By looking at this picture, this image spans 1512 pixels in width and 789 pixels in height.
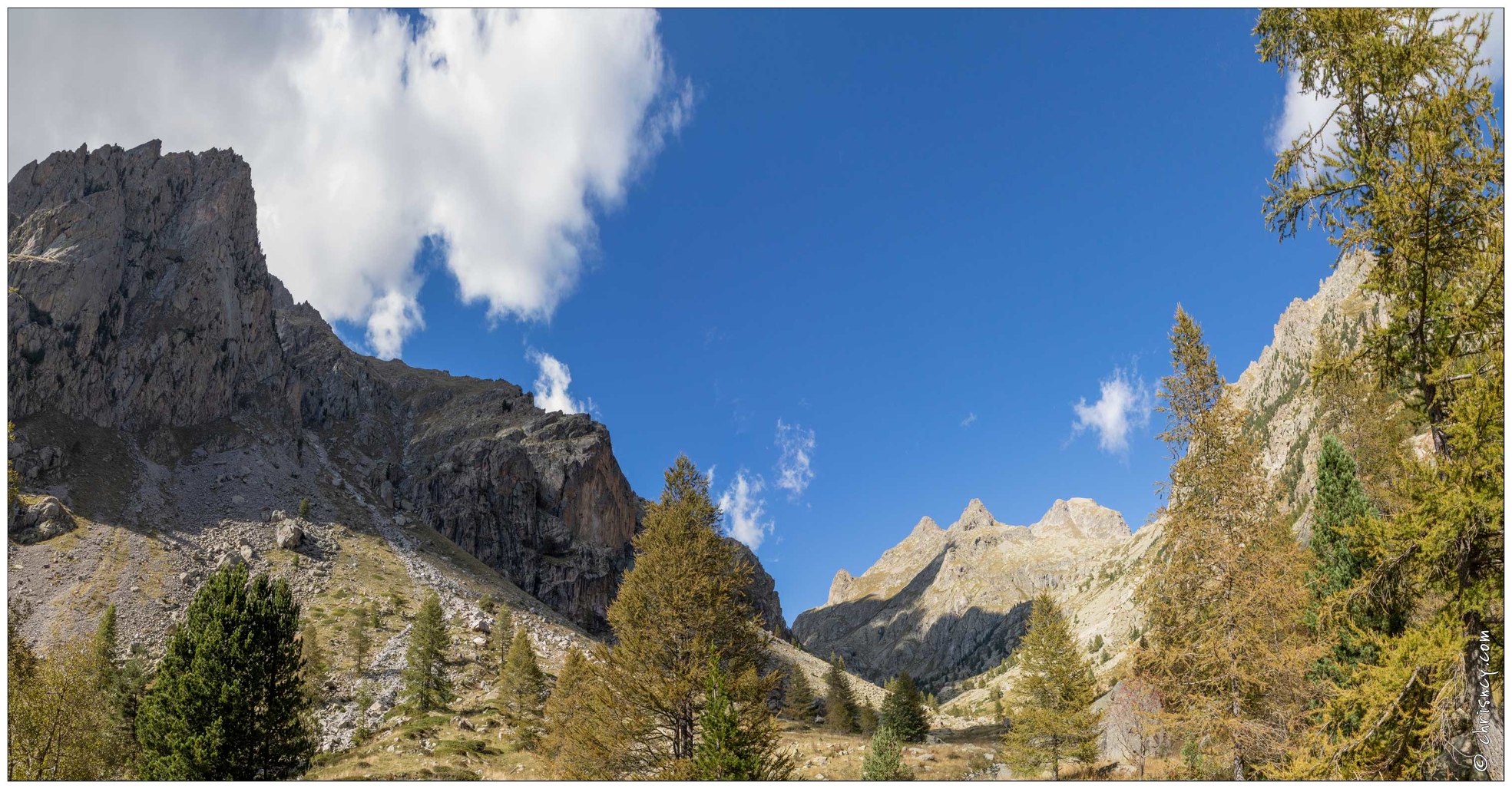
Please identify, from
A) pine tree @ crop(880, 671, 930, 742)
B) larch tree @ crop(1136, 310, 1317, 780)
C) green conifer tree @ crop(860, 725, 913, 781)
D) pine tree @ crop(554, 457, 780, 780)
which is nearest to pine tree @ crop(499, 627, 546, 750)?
pine tree @ crop(880, 671, 930, 742)

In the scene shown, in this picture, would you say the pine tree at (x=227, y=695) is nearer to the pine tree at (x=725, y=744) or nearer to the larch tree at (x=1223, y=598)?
the pine tree at (x=725, y=744)

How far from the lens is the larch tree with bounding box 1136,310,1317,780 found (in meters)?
18.2

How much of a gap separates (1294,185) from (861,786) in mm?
18785

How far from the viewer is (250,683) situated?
31.1 metres

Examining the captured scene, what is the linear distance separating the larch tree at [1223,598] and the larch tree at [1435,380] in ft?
25.2

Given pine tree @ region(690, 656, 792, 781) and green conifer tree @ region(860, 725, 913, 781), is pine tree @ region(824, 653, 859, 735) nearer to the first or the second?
green conifer tree @ region(860, 725, 913, 781)

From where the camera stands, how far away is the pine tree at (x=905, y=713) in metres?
56.1

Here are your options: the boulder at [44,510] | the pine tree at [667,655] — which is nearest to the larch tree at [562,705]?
the pine tree at [667,655]

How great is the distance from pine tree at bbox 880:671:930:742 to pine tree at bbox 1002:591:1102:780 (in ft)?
59.8

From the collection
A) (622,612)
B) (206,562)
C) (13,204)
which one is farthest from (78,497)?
(622,612)

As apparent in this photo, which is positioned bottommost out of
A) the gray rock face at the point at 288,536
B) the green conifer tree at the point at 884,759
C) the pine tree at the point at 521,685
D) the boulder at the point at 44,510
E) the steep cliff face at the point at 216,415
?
the pine tree at the point at 521,685

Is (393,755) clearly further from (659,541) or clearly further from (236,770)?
(659,541)

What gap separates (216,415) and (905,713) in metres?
149

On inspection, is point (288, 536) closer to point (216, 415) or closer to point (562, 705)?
point (216, 415)
